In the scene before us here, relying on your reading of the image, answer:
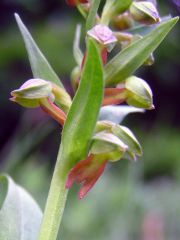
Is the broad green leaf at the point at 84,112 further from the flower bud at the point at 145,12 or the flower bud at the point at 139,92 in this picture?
the flower bud at the point at 145,12

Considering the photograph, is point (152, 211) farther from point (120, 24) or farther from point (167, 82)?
point (167, 82)

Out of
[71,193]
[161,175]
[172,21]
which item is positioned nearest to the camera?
[172,21]

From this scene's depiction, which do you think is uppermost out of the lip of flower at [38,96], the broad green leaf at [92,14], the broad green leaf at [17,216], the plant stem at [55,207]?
the broad green leaf at [92,14]

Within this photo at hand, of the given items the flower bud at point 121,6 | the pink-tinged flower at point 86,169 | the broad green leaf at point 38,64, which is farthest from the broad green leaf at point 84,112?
the flower bud at point 121,6

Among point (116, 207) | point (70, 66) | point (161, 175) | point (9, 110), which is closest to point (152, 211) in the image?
point (116, 207)

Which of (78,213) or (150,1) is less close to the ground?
(150,1)

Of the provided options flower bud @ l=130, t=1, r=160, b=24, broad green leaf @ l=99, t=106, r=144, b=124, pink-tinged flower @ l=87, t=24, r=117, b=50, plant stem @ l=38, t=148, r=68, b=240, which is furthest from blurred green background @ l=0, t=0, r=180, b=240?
plant stem @ l=38, t=148, r=68, b=240

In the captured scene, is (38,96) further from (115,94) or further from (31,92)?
(115,94)
